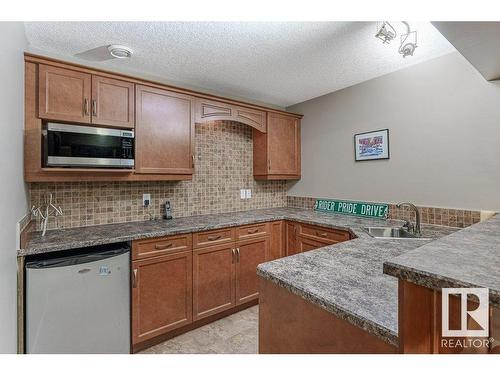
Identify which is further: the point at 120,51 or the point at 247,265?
the point at 247,265

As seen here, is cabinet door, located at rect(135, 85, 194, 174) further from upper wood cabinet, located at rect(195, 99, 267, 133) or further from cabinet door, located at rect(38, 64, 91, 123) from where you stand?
cabinet door, located at rect(38, 64, 91, 123)

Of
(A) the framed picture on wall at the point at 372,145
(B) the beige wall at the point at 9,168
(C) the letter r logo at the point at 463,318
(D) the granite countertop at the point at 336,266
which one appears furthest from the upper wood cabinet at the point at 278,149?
(C) the letter r logo at the point at 463,318

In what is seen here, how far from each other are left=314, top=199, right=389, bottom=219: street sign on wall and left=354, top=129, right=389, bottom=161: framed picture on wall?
0.52 meters

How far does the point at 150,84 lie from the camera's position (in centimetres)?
236

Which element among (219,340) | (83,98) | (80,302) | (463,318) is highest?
(83,98)

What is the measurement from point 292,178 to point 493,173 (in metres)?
2.08

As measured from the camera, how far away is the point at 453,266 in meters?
0.60

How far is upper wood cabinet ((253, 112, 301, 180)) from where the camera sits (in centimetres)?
336

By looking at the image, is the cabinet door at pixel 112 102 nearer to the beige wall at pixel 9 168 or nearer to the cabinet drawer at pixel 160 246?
the beige wall at pixel 9 168

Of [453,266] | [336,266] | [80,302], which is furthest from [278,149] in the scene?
[453,266]

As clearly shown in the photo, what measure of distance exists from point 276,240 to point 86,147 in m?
2.08

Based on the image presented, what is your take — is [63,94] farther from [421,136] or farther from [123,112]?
[421,136]

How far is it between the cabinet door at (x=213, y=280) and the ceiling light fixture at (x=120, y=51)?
1.78 metres
